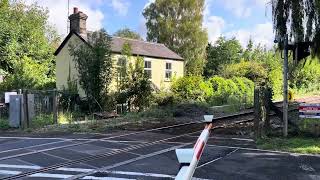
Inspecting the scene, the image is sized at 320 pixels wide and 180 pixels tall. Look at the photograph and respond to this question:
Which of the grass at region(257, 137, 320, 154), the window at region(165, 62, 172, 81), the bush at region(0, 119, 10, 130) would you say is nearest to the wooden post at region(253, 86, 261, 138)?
the grass at region(257, 137, 320, 154)

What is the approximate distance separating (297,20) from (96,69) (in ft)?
37.3

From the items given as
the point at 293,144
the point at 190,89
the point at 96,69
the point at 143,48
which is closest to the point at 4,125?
the point at 96,69

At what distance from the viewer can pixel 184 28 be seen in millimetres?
52656

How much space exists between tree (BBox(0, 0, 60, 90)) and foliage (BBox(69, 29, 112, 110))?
712 centimetres

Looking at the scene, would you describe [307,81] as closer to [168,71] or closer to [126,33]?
[168,71]

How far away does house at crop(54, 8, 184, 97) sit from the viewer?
29672 mm

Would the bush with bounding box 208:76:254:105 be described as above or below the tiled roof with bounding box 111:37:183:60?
below

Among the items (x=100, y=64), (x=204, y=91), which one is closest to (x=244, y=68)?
→ (x=204, y=91)

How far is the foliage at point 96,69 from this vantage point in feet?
74.6

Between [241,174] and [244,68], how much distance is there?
30.6m

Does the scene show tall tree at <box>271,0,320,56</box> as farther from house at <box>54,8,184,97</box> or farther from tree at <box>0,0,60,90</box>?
tree at <box>0,0,60,90</box>

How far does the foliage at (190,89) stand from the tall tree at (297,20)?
12400 millimetres

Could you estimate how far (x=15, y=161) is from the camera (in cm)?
1020

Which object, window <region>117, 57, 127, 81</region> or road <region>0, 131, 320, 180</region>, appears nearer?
road <region>0, 131, 320, 180</region>
